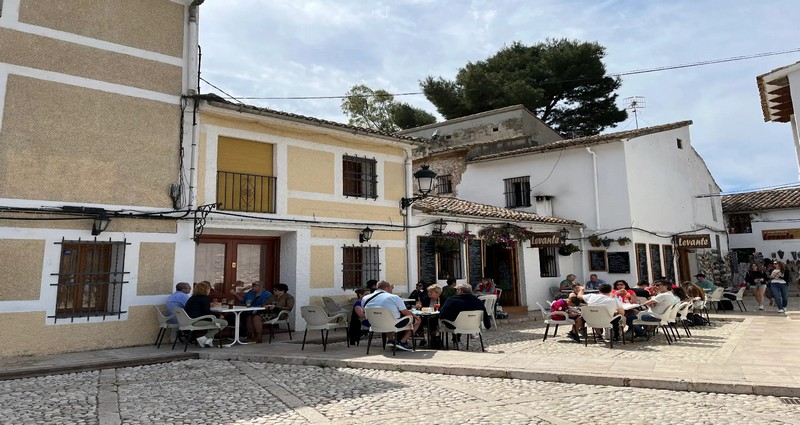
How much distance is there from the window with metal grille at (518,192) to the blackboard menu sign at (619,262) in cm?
347

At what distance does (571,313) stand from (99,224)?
8376mm

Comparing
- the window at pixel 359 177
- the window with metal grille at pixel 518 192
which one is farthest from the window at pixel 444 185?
the window at pixel 359 177

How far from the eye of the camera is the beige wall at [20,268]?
293 inches

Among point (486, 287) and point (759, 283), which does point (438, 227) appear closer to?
point (486, 287)

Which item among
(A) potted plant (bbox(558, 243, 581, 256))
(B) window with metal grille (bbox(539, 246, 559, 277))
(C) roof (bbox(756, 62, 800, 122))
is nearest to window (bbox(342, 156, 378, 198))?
(B) window with metal grille (bbox(539, 246, 559, 277))

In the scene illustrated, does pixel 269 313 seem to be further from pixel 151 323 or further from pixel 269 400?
pixel 269 400

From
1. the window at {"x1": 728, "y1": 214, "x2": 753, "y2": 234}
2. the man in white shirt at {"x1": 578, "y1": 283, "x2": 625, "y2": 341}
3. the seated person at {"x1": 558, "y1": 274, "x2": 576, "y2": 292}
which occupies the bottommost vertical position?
the man in white shirt at {"x1": 578, "y1": 283, "x2": 625, "y2": 341}

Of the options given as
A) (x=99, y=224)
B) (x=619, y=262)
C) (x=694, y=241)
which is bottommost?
(x=619, y=262)

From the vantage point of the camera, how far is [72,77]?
27.3 feet

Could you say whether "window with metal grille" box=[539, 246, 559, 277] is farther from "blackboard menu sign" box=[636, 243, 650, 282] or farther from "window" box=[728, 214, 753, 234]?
"window" box=[728, 214, 753, 234]

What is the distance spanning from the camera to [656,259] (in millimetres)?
17703

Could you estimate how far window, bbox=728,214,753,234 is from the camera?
24.3 metres

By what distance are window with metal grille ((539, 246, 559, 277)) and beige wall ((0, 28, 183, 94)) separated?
39.0 ft

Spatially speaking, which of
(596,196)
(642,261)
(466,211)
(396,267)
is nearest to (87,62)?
(396,267)
